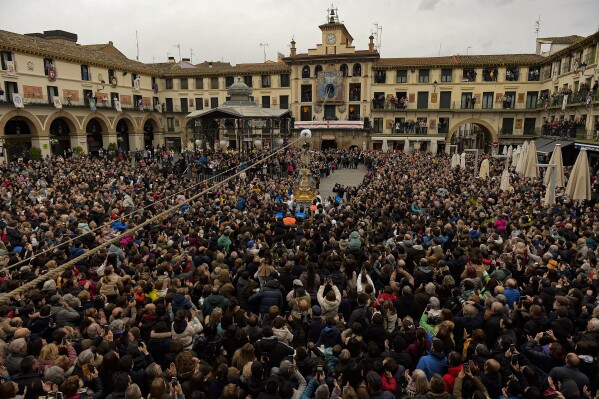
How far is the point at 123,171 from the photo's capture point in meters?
22.1

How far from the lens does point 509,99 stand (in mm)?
41500

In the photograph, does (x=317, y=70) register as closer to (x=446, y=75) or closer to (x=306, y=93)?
(x=306, y=93)

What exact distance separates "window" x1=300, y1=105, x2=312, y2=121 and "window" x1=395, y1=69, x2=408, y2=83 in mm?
10213

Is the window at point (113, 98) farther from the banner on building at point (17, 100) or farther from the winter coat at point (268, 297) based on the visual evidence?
the winter coat at point (268, 297)

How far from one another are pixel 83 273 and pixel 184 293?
2701 mm

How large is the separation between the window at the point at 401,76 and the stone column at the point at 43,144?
114 ft

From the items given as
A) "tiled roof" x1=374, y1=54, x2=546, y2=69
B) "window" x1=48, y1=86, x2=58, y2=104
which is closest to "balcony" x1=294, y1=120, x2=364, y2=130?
"tiled roof" x1=374, y1=54, x2=546, y2=69

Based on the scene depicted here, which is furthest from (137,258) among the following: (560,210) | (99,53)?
(99,53)

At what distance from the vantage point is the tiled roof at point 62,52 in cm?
3088

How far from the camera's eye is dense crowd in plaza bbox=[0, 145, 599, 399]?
455 cm

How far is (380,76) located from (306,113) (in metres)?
9.23

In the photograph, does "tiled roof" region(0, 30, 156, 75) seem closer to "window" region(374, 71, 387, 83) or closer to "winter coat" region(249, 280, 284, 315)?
"window" region(374, 71, 387, 83)

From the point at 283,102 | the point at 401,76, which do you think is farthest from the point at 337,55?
the point at 283,102

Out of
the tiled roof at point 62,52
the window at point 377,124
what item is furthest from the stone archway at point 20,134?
the window at point 377,124
